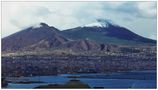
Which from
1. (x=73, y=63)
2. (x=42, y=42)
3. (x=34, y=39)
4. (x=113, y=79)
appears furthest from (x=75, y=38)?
(x=113, y=79)

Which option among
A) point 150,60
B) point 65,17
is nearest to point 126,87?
point 150,60

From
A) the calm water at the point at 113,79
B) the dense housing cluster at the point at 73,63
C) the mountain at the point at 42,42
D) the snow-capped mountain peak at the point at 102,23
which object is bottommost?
the calm water at the point at 113,79

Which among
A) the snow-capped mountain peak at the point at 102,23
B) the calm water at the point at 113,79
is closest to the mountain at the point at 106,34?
the snow-capped mountain peak at the point at 102,23

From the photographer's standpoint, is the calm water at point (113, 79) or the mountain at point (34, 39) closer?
the calm water at point (113, 79)

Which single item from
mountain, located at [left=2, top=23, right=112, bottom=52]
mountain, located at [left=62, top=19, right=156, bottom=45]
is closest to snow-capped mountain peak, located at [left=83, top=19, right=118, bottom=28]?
mountain, located at [left=62, top=19, right=156, bottom=45]

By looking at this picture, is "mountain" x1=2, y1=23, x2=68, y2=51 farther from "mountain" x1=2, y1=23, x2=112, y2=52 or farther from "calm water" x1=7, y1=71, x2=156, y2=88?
"calm water" x1=7, y1=71, x2=156, y2=88

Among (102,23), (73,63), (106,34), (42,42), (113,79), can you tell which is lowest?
(113,79)

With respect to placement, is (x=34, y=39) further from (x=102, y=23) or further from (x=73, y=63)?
(x=102, y=23)

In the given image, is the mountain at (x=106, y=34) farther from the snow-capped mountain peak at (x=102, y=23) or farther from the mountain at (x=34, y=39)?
the mountain at (x=34, y=39)
